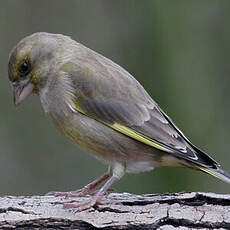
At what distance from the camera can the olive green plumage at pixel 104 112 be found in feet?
24.1

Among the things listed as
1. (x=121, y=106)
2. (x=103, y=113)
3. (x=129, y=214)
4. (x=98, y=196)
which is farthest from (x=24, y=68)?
(x=129, y=214)

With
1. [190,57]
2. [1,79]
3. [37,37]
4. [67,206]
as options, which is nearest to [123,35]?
[190,57]

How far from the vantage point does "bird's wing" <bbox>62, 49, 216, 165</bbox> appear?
740 cm

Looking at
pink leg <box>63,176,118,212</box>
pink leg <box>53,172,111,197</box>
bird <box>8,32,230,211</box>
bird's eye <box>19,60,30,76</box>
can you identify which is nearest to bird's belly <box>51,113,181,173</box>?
bird <box>8,32,230,211</box>

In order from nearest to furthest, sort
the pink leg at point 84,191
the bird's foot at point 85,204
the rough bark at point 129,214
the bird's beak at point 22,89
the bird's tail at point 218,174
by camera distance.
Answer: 1. the rough bark at point 129,214
2. the bird's foot at point 85,204
3. the bird's tail at point 218,174
4. the pink leg at point 84,191
5. the bird's beak at point 22,89

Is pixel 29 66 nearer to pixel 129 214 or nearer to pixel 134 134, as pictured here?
pixel 134 134

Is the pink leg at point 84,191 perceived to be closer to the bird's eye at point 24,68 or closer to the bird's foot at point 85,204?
the bird's foot at point 85,204

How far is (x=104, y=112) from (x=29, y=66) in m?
0.89

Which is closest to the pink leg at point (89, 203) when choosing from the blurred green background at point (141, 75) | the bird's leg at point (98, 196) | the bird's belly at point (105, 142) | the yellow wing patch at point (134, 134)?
the bird's leg at point (98, 196)

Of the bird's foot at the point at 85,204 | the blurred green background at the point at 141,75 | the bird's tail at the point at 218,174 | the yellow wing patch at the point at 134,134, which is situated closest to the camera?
the bird's foot at the point at 85,204

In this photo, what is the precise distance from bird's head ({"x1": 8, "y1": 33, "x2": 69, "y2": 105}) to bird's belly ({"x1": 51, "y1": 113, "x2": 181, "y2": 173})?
A: 505 mm

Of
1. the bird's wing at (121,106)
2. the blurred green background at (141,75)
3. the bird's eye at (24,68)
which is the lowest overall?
the bird's wing at (121,106)

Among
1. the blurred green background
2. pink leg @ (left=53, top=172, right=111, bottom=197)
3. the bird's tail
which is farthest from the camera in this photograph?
the blurred green background

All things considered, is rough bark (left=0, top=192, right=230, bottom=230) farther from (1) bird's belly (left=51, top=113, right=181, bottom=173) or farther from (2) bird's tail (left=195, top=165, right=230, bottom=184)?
(1) bird's belly (left=51, top=113, right=181, bottom=173)
